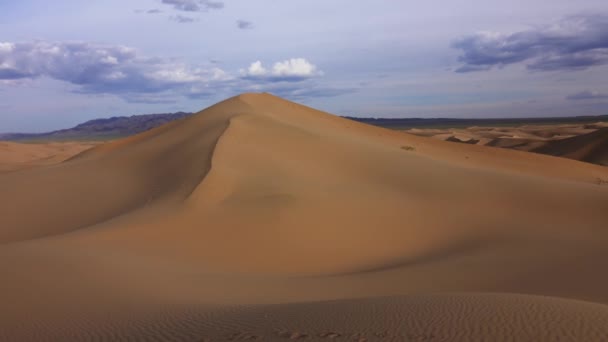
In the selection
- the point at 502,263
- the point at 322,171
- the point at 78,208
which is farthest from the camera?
the point at 322,171

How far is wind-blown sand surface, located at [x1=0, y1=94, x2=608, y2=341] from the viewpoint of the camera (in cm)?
654

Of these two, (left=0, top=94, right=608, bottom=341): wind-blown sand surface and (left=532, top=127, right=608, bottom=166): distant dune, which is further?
(left=532, top=127, right=608, bottom=166): distant dune

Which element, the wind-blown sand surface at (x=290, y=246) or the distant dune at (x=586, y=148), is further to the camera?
the distant dune at (x=586, y=148)

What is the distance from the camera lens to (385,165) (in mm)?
20281

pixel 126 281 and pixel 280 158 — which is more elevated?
pixel 280 158

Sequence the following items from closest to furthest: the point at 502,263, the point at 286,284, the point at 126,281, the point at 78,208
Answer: the point at 126,281 → the point at 286,284 → the point at 502,263 → the point at 78,208

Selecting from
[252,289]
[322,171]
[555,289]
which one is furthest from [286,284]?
[322,171]

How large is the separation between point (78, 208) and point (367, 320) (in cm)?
1368

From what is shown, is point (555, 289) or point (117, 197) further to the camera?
point (117, 197)

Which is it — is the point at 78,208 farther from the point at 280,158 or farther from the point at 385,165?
the point at 385,165

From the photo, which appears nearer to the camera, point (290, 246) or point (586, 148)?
point (290, 246)

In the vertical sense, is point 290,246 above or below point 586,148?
below

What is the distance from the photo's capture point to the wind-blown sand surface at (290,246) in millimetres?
6543

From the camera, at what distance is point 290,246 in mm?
13062
